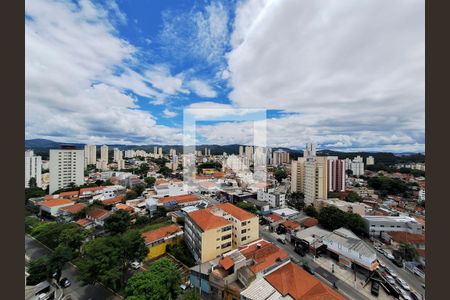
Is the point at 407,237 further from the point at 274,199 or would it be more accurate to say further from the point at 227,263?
the point at 227,263

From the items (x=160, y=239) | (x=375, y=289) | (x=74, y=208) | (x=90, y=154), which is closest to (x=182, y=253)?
(x=160, y=239)

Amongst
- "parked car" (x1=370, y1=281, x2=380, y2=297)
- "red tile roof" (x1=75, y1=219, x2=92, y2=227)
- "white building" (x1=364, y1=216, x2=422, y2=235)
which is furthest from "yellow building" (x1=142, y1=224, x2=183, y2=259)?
"white building" (x1=364, y1=216, x2=422, y2=235)

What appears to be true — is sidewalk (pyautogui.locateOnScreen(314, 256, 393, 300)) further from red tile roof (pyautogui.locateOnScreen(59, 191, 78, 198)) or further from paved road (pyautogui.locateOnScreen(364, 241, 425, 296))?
red tile roof (pyautogui.locateOnScreen(59, 191, 78, 198))

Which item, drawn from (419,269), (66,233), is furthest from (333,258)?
(66,233)

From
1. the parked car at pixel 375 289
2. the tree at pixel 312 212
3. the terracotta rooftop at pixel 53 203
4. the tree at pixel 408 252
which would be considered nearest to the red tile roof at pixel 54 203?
the terracotta rooftop at pixel 53 203

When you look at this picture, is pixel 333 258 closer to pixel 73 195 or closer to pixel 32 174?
pixel 73 195
